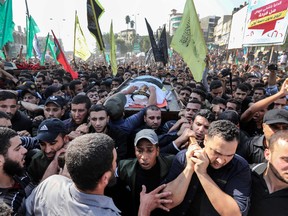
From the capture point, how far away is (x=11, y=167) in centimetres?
178

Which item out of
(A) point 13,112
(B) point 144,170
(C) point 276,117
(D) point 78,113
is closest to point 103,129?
(D) point 78,113

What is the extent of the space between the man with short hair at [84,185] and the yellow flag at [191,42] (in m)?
3.52

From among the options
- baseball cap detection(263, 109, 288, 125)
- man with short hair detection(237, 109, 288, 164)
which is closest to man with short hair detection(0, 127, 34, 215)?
man with short hair detection(237, 109, 288, 164)

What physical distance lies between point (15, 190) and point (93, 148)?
88 cm

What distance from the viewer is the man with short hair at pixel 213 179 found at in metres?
1.69

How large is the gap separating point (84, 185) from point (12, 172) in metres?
0.80

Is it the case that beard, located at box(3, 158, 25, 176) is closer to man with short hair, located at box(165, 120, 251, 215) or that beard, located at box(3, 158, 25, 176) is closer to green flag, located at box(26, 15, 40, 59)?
man with short hair, located at box(165, 120, 251, 215)

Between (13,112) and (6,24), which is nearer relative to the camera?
(13,112)

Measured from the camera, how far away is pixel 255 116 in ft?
11.4

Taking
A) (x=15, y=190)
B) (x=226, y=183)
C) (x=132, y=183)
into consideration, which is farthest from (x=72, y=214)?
(x=226, y=183)

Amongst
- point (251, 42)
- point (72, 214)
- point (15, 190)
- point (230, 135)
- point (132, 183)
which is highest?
point (251, 42)

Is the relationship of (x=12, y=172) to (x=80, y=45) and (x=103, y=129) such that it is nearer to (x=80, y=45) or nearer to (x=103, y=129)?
(x=103, y=129)

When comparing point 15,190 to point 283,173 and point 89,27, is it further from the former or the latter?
point 89,27

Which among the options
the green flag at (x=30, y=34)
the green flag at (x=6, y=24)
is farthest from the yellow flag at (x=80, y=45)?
the green flag at (x=30, y=34)
